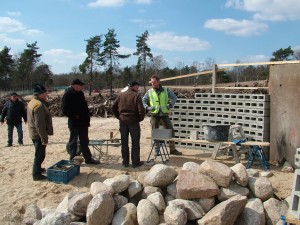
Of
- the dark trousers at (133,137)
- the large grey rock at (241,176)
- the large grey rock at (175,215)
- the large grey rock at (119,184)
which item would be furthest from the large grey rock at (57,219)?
the dark trousers at (133,137)

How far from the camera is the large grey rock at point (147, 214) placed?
4.39m

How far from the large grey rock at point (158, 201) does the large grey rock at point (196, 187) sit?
0.88 ft

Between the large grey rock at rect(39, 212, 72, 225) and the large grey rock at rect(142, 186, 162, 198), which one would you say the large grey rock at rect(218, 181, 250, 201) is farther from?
the large grey rock at rect(39, 212, 72, 225)

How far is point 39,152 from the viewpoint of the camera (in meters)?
6.33

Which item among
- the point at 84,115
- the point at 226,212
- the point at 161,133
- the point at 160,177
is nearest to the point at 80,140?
the point at 84,115

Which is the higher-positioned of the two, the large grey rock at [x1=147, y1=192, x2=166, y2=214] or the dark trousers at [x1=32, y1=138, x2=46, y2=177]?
the dark trousers at [x1=32, y1=138, x2=46, y2=177]

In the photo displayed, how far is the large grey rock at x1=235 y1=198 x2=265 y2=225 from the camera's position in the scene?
14.3ft

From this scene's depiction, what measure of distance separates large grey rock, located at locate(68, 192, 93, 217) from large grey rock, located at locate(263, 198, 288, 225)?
8.34 ft

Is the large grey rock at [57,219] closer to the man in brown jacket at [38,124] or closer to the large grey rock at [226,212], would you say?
the large grey rock at [226,212]

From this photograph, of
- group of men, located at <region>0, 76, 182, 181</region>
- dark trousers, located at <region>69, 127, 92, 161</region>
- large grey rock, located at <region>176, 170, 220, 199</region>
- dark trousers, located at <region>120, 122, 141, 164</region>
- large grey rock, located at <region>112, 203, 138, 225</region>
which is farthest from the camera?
dark trousers, located at <region>69, 127, 92, 161</region>

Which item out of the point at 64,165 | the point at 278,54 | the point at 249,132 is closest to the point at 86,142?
the point at 64,165

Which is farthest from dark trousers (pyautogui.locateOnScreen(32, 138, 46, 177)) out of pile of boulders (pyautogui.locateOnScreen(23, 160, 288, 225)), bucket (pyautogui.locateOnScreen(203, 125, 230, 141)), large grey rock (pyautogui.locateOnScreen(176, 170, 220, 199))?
bucket (pyautogui.locateOnScreen(203, 125, 230, 141))

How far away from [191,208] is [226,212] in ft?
1.62

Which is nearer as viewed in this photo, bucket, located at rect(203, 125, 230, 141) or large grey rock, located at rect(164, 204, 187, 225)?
large grey rock, located at rect(164, 204, 187, 225)
